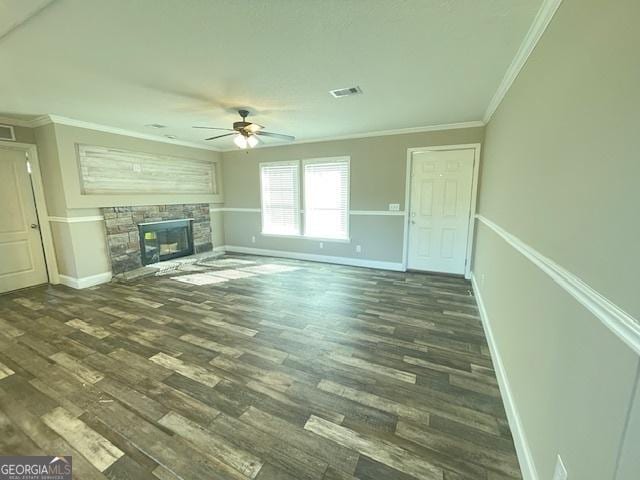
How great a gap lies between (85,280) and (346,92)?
4.71 metres

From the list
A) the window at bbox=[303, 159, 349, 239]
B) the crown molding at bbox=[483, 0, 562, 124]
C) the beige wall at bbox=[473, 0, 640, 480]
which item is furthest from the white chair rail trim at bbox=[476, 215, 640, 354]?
the window at bbox=[303, 159, 349, 239]

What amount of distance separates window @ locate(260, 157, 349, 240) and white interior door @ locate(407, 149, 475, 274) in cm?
131

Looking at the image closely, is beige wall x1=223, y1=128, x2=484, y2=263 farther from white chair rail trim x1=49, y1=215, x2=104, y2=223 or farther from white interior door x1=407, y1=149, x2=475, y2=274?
white chair rail trim x1=49, y1=215, x2=104, y2=223

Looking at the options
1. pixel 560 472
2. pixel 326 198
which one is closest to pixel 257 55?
pixel 560 472

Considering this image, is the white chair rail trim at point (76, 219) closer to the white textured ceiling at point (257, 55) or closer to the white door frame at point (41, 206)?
the white door frame at point (41, 206)

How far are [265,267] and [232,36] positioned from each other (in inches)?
155

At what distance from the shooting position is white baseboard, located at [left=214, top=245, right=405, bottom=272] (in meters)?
5.03

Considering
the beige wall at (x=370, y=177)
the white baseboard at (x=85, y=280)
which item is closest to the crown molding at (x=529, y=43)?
the beige wall at (x=370, y=177)

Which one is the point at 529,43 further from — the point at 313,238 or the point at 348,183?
the point at 313,238

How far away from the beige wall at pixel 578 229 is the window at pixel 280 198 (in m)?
4.35

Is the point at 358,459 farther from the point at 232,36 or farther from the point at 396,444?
the point at 232,36

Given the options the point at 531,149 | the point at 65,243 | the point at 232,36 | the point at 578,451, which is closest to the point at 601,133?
the point at 531,149

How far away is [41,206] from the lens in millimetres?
4141

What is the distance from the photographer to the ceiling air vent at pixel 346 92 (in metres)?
2.77
